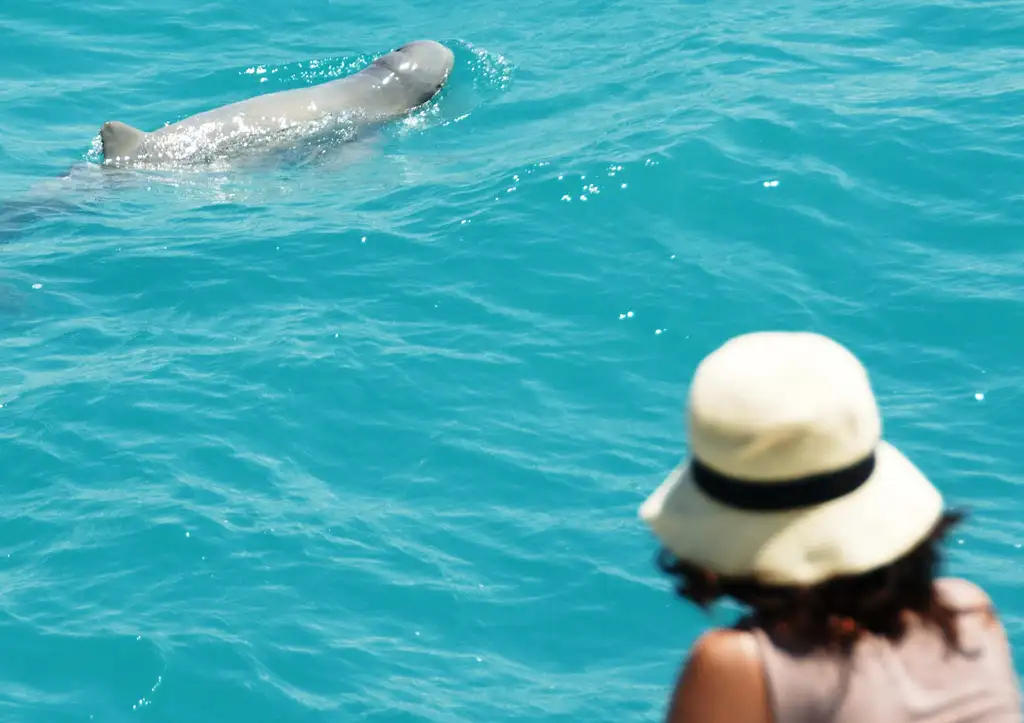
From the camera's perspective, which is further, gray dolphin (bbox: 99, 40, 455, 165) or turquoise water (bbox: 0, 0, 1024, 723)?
gray dolphin (bbox: 99, 40, 455, 165)

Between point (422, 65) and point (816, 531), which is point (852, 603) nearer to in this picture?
point (816, 531)

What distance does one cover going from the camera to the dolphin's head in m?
13.4

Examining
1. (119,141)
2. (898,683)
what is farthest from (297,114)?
(898,683)

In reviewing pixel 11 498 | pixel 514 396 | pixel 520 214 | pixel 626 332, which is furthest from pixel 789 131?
pixel 11 498

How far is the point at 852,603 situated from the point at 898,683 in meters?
0.14

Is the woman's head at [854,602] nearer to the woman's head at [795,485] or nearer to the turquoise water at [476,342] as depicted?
the woman's head at [795,485]

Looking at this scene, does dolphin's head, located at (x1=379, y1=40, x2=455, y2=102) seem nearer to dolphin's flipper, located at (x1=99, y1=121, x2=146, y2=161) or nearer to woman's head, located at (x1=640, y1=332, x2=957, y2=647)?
dolphin's flipper, located at (x1=99, y1=121, x2=146, y2=161)

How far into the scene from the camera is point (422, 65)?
13461 mm

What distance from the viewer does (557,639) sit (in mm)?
6516

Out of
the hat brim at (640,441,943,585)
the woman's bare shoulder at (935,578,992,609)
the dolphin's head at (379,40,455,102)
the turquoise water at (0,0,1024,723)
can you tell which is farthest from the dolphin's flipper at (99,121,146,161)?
the woman's bare shoulder at (935,578,992,609)

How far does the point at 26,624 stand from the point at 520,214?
4703 mm

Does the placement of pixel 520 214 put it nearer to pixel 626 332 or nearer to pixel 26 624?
pixel 626 332

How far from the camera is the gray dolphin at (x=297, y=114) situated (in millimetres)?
12008

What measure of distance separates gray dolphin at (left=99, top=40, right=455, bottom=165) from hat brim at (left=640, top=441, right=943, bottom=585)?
32.9 ft
